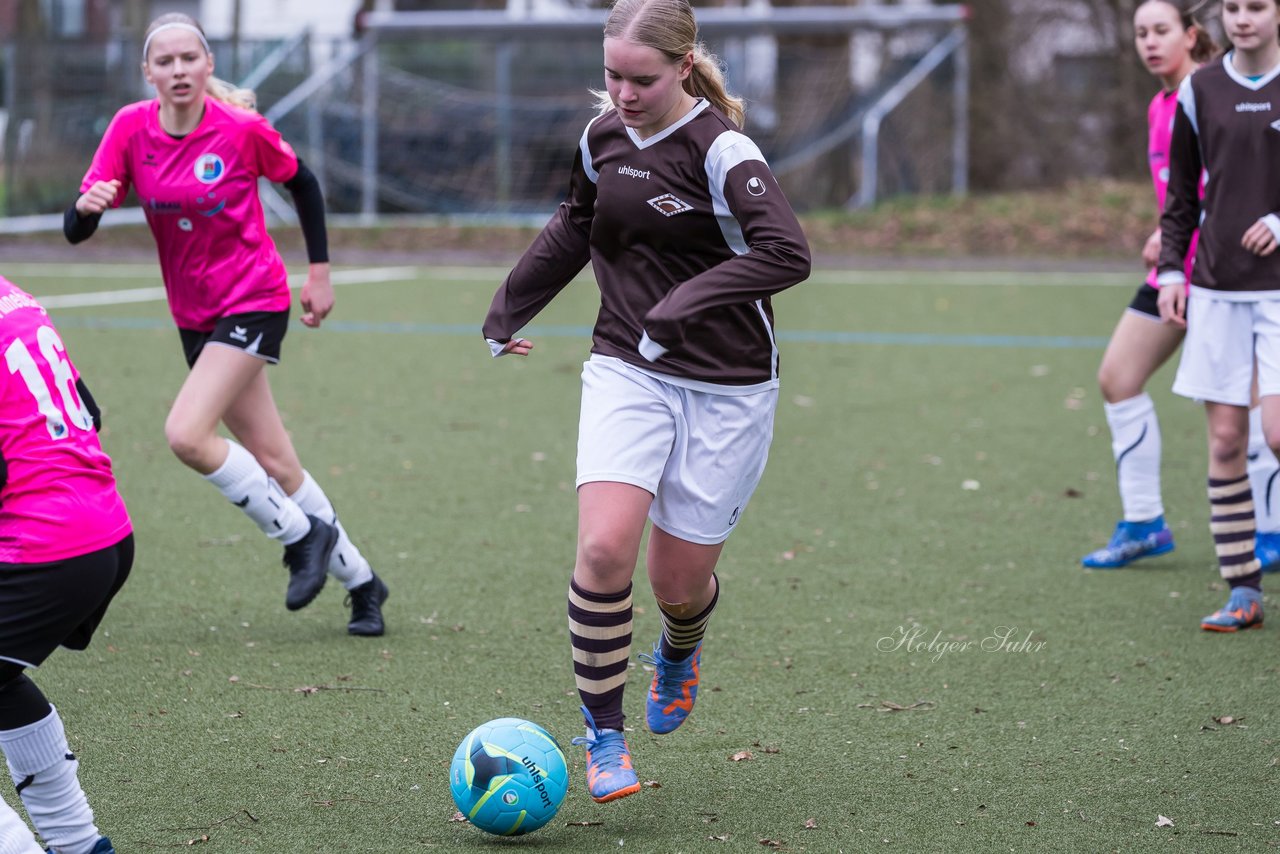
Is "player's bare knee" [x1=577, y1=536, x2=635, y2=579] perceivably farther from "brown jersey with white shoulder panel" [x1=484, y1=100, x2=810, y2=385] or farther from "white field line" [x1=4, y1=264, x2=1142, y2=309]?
"white field line" [x1=4, y1=264, x2=1142, y2=309]

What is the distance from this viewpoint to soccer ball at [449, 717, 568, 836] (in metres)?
3.62

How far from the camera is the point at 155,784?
397cm

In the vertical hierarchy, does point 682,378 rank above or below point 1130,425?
above

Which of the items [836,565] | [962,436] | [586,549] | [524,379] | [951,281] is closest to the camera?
[586,549]

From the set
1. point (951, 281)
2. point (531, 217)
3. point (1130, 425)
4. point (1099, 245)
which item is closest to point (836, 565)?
point (1130, 425)

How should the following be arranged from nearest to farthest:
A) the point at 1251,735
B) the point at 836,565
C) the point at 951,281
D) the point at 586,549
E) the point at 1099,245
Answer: the point at 586,549
the point at 1251,735
the point at 836,565
the point at 951,281
the point at 1099,245

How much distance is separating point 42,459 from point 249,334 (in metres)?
2.15

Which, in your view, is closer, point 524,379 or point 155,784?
point 155,784

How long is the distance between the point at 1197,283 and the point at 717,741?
7.66 ft

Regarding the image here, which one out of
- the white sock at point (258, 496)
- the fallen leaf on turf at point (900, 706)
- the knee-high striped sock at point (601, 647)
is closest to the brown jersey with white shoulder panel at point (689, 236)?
the knee-high striped sock at point (601, 647)

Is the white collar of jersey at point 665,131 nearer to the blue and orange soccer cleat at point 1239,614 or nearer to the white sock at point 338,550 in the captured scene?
the white sock at point 338,550

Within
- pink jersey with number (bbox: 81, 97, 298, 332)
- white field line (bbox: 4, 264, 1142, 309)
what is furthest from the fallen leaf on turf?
white field line (bbox: 4, 264, 1142, 309)

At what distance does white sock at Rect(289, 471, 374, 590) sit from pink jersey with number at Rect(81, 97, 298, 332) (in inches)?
25.1

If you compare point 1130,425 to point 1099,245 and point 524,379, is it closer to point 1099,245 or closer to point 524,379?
point 524,379
